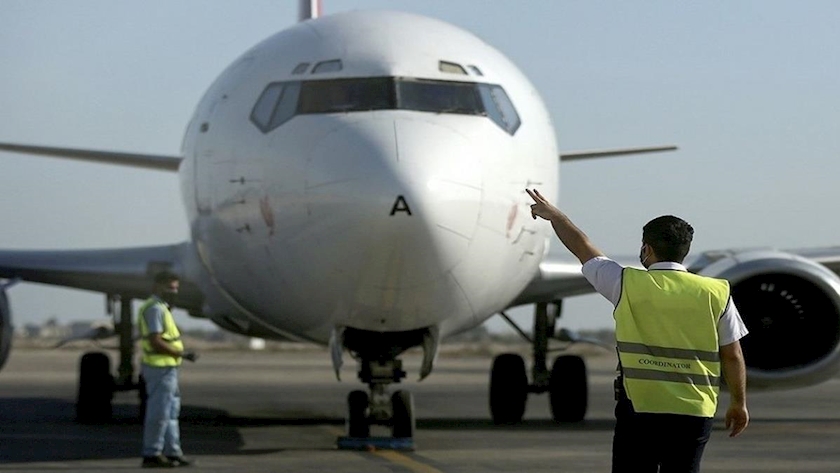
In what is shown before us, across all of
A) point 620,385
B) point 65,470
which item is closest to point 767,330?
point 65,470

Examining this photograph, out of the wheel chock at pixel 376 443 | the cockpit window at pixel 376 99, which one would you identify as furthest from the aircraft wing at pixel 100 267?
the cockpit window at pixel 376 99

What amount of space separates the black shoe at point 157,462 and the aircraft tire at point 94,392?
550cm

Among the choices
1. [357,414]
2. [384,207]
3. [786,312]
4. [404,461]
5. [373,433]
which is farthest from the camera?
[373,433]

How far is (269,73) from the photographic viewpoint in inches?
515

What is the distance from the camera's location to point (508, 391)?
1753 cm

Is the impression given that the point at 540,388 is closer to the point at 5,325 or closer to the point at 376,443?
the point at 376,443

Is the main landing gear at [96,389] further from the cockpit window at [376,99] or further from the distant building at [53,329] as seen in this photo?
the distant building at [53,329]

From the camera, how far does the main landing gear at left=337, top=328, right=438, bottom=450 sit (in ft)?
42.4

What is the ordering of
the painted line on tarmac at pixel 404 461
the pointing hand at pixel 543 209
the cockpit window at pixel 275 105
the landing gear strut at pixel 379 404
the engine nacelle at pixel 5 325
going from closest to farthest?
the pointing hand at pixel 543 209 → the painted line on tarmac at pixel 404 461 → the cockpit window at pixel 275 105 → the landing gear strut at pixel 379 404 → the engine nacelle at pixel 5 325

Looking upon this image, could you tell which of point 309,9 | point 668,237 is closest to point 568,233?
point 668,237

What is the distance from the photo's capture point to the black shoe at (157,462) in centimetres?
1163

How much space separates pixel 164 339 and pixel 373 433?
12.4 feet

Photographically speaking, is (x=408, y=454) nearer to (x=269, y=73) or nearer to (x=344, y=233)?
(x=344, y=233)

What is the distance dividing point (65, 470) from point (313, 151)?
2.73 meters
